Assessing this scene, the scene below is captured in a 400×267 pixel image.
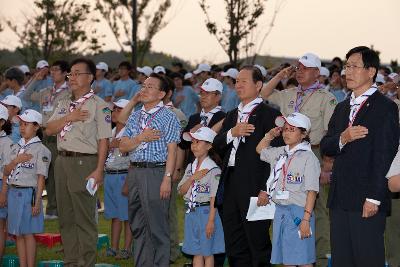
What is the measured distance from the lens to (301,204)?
8820mm

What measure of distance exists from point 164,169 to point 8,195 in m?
1.91

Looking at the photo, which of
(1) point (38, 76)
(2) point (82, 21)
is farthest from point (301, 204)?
(2) point (82, 21)

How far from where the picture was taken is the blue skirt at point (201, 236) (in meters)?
9.86

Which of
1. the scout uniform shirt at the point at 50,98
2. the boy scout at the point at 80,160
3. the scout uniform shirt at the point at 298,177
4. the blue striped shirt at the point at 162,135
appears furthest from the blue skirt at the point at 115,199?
the scout uniform shirt at the point at 298,177

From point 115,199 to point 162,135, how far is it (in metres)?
2.08

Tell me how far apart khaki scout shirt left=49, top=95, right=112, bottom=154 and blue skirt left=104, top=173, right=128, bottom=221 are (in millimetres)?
1560

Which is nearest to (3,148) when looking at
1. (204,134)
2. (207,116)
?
(207,116)

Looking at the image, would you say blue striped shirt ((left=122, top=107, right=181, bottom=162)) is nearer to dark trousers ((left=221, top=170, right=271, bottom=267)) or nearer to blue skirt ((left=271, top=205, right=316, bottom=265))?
dark trousers ((left=221, top=170, right=271, bottom=267))

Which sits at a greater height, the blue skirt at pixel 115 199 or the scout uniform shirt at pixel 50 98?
the scout uniform shirt at pixel 50 98

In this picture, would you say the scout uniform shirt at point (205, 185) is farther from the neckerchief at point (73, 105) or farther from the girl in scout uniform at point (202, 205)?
the neckerchief at point (73, 105)

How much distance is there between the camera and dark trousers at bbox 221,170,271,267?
30.2 ft

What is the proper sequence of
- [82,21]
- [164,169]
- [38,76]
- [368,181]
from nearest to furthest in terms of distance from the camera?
[368,181] < [164,169] < [38,76] < [82,21]

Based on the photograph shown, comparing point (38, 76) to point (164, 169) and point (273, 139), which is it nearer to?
point (164, 169)

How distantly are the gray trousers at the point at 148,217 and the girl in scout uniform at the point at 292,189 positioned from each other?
144 centimetres
